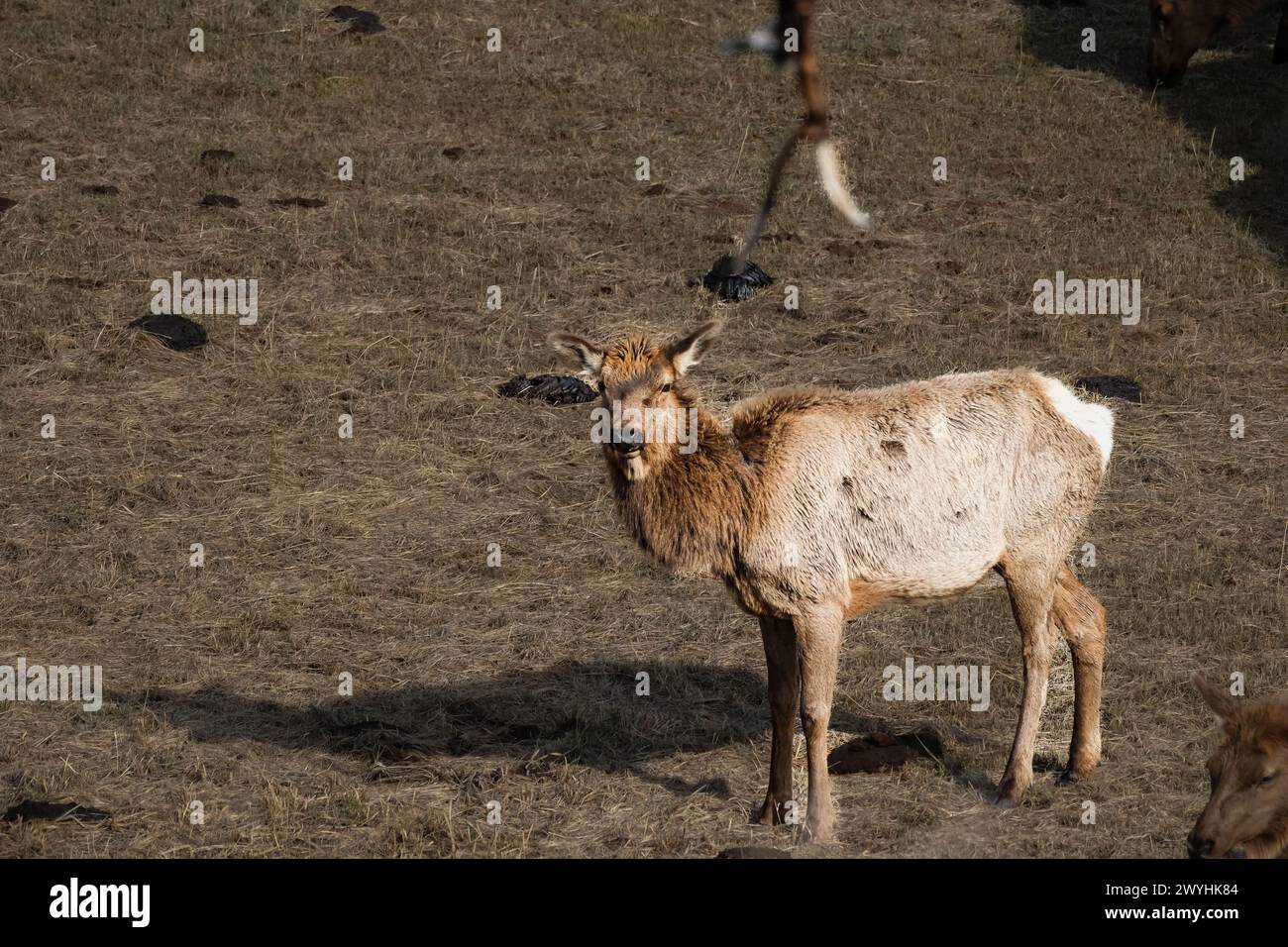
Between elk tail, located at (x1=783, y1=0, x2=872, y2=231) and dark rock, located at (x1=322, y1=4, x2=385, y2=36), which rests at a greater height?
dark rock, located at (x1=322, y1=4, x2=385, y2=36)

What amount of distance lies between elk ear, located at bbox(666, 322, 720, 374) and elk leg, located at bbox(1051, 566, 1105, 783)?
2628 mm

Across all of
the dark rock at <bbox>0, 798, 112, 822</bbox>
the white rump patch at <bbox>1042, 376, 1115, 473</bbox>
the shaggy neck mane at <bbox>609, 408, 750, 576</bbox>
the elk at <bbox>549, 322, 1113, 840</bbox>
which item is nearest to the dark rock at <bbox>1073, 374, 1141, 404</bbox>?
the white rump patch at <bbox>1042, 376, 1115, 473</bbox>

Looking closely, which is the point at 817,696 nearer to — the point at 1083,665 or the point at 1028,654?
the point at 1028,654

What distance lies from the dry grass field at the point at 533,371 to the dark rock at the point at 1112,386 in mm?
194

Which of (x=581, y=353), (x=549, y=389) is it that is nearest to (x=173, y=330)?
(x=549, y=389)

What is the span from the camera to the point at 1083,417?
344 inches

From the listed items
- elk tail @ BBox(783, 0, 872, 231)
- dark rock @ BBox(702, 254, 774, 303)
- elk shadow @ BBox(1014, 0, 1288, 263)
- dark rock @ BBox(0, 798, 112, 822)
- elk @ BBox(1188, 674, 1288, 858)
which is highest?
elk shadow @ BBox(1014, 0, 1288, 263)

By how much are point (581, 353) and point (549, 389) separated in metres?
7.18

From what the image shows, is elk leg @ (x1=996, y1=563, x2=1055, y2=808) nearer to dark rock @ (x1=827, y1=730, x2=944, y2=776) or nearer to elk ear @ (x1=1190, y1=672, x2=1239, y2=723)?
dark rock @ (x1=827, y1=730, x2=944, y2=776)

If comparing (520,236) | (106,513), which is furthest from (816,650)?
(520,236)

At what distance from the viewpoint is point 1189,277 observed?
17500mm

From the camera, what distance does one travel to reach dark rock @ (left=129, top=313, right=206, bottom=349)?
16047 millimetres

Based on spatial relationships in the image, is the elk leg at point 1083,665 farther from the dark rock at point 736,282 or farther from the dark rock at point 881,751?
the dark rock at point 736,282
